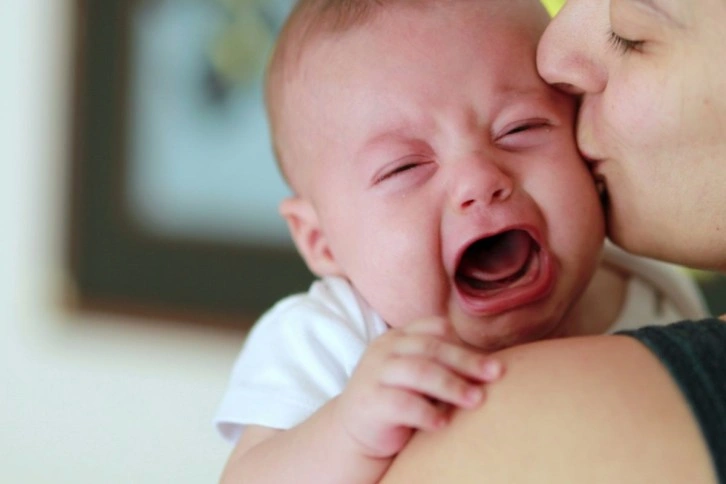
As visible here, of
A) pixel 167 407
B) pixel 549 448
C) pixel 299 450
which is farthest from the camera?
pixel 167 407

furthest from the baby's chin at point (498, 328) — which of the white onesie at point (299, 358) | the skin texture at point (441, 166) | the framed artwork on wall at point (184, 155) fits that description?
the framed artwork on wall at point (184, 155)

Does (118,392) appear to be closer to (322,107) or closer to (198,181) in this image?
(198,181)

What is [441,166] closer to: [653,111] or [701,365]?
[653,111]

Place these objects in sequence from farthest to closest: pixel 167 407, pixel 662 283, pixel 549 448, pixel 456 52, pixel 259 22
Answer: pixel 167 407
pixel 259 22
pixel 662 283
pixel 456 52
pixel 549 448

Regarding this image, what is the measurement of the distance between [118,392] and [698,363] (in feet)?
7.29

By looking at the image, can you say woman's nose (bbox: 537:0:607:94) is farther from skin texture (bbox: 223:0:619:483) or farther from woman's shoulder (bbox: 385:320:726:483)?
woman's shoulder (bbox: 385:320:726:483)

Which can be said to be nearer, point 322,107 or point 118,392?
point 322,107

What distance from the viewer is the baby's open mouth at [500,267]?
3.21ft

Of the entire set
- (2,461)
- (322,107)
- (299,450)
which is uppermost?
(322,107)

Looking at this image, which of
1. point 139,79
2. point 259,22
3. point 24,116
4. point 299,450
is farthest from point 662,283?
point 24,116

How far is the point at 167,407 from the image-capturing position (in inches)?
103

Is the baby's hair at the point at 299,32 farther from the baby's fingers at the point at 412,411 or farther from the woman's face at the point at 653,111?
the baby's fingers at the point at 412,411

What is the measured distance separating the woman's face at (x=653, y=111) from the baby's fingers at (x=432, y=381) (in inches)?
10.5

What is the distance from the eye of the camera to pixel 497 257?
3.26 ft
